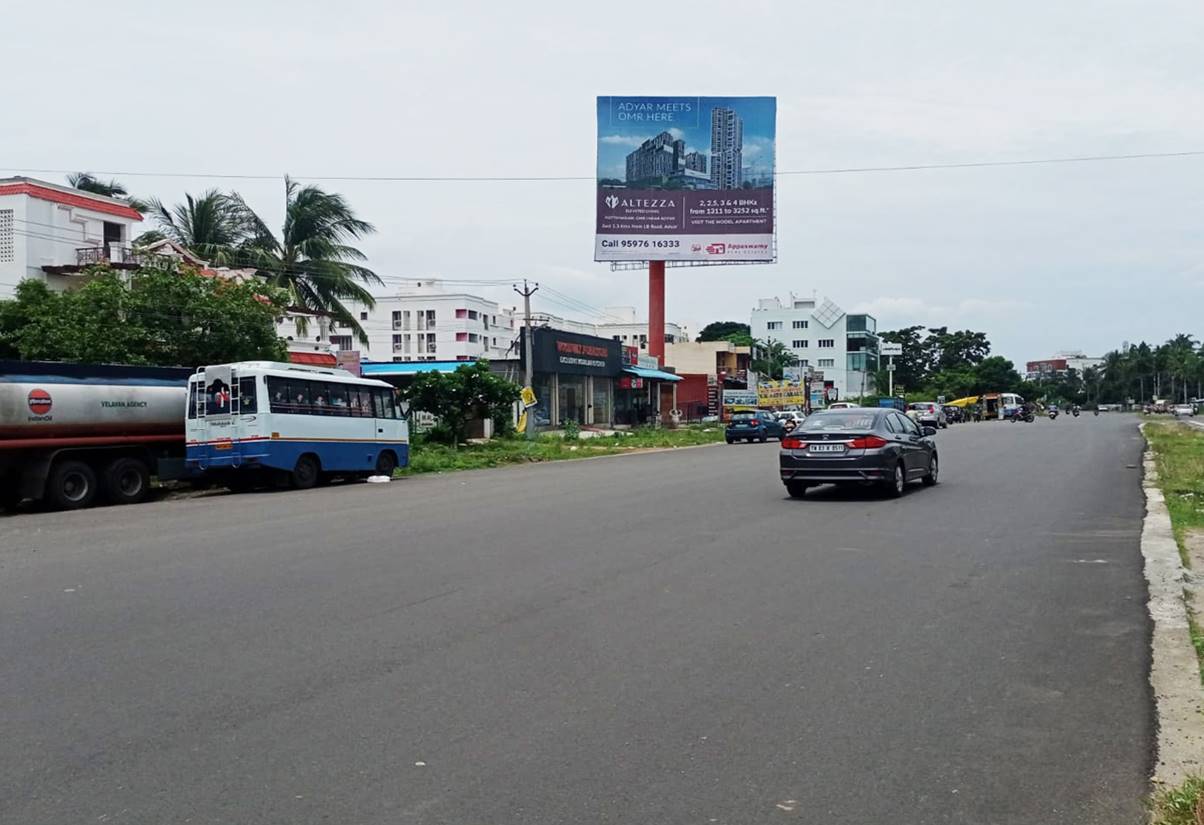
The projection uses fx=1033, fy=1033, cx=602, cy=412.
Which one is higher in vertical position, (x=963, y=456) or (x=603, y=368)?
(x=603, y=368)

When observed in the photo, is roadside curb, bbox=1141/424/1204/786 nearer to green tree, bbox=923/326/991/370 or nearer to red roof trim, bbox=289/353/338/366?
red roof trim, bbox=289/353/338/366

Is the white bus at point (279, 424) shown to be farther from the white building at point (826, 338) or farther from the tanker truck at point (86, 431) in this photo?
the white building at point (826, 338)

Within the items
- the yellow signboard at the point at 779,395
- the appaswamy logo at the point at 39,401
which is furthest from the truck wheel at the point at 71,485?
the yellow signboard at the point at 779,395

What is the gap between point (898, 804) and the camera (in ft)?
14.2

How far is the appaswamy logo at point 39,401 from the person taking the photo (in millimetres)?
17578

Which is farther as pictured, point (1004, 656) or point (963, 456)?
point (963, 456)

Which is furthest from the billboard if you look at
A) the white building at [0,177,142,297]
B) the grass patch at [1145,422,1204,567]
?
the grass patch at [1145,422,1204,567]

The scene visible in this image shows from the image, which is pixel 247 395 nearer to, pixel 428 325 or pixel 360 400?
pixel 360 400

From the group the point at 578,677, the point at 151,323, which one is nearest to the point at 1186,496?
the point at 578,677

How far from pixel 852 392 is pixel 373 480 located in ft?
353

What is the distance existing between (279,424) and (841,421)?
444 inches

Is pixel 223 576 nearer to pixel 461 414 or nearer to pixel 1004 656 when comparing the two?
pixel 1004 656

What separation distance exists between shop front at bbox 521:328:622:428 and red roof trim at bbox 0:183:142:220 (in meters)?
18.2

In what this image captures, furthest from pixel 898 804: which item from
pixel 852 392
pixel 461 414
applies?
pixel 852 392
